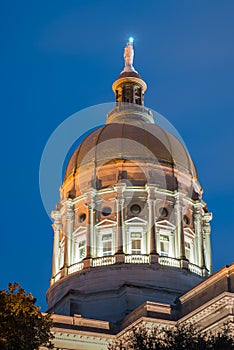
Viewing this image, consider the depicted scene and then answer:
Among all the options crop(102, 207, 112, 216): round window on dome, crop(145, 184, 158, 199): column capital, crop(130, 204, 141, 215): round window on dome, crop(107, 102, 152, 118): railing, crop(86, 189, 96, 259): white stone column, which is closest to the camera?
crop(86, 189, 96, 259): white stone column

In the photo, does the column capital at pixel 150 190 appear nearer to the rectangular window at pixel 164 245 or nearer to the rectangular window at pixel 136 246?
the rectangular window at pixel 164 245

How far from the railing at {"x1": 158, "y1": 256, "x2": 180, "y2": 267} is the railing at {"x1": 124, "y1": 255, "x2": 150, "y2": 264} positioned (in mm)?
1090

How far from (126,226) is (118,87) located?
18.0 metres

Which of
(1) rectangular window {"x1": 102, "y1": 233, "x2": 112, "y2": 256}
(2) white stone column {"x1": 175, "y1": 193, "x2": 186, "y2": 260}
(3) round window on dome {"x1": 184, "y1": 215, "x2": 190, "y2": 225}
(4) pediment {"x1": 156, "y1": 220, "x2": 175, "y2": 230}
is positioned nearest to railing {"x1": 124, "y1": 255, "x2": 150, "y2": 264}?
(1) rectangular window {"x1": 102, "y1": 233, "x2": 112, "y2": 256}

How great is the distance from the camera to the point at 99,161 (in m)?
66.4

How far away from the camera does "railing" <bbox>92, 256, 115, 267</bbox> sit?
200ft

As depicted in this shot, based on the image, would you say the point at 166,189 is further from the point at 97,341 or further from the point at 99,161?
the point at 97,341

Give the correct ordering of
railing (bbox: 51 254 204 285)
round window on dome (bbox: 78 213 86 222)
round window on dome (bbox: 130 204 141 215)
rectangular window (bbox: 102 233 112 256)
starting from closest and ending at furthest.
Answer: railing (bbox: 51 254 204 285) < rectangular window (bbox: 102 233 112 256) < round window on dome (bbox: 130 204 141 215) < round window on dome (bbox: 78 213 86 222)

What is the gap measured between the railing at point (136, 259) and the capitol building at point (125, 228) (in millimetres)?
47

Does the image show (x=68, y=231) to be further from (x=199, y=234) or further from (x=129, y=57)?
(x=129, y=57)

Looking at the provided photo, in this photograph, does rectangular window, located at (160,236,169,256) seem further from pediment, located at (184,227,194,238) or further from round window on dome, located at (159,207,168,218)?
pediment, located at (184,227,194,238)

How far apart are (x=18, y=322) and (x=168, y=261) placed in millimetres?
28497

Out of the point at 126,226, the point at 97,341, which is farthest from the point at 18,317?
the point at 126,226

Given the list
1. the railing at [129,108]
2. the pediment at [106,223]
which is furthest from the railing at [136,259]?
the railing at [129,108]
